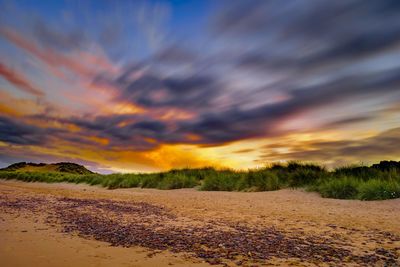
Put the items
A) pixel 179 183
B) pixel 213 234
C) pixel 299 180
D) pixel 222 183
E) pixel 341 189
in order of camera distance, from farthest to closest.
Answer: pixel 179 183 < pixel 222 183 < pixel 299 180 < pixel 341 189 < pixel 213 234

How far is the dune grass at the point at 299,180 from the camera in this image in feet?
37.6

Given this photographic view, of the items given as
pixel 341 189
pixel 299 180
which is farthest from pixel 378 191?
pixel 299 180

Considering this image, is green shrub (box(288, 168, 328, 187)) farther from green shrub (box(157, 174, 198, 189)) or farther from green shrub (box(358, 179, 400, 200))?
green shrub (box(157, 174, 198, 189))

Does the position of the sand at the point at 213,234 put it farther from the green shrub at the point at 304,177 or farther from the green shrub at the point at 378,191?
the green shrub at the point at 304,177

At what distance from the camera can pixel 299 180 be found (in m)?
14.8

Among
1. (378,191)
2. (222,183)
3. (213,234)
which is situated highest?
(222,183)

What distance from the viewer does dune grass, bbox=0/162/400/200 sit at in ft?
37.6

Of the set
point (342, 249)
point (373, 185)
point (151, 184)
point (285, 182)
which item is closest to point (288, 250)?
point (342, 249)

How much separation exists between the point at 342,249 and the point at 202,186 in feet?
39.6

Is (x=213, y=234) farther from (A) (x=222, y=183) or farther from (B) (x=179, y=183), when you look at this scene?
(B) (x=179, y=183)

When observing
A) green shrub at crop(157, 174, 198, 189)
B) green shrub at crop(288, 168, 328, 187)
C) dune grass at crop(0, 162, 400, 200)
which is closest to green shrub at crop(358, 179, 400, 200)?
dune grass at crop(0, 162, 400, 200)

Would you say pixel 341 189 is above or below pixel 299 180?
below

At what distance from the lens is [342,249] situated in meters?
4.71

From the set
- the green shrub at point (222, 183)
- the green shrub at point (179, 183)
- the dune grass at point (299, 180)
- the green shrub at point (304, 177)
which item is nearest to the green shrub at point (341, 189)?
the dune grass at point (299, 180)
